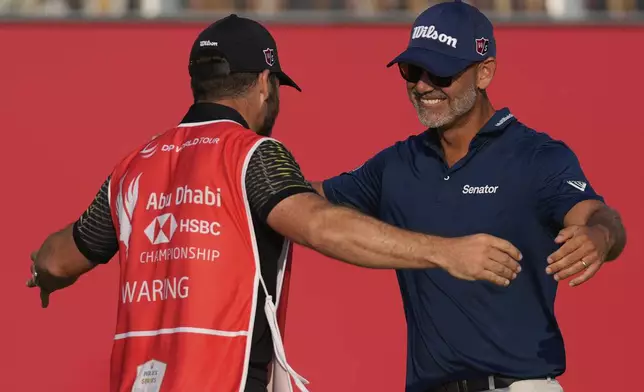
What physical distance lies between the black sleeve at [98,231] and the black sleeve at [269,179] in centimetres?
53

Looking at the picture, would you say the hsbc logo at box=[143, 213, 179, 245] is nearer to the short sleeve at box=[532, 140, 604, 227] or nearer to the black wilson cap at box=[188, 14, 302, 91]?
the black wilson cap at box=[188, 14, 302, 91]

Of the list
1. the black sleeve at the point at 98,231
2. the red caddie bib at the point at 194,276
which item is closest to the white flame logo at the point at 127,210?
the red caddie bib at the point at 194,276

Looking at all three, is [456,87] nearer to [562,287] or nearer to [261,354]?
[261,354]

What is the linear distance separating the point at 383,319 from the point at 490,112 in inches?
86.3

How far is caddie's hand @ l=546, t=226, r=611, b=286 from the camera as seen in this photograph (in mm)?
3283

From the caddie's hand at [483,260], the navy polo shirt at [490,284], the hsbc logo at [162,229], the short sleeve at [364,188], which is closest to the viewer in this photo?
the caddie's hand at [483,260]

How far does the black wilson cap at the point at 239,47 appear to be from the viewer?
11.7 ft

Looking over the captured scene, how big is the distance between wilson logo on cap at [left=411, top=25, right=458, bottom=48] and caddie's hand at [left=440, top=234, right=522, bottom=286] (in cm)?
114

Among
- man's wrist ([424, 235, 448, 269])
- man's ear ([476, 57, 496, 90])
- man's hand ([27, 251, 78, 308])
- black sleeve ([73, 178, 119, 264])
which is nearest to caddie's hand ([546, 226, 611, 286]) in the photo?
man's wrist ([424, 235, 448, 269])

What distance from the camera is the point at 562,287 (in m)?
6.16

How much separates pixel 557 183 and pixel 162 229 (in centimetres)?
114

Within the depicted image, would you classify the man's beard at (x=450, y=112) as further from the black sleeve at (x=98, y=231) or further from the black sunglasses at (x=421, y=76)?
the black sleeve at (x=98, y=231)

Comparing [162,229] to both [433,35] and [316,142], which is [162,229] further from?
[316,142]

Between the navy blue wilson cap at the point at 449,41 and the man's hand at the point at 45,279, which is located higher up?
the navy blue wilson cap at the point at 449,41
